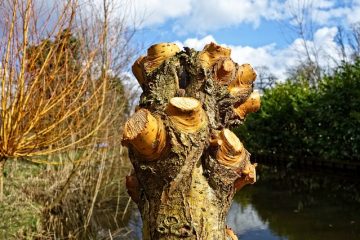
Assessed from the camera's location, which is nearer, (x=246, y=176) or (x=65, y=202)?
(x=246, y=176)

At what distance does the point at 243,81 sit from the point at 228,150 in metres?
0.42

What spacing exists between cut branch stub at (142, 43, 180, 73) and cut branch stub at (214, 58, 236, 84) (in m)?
0.22

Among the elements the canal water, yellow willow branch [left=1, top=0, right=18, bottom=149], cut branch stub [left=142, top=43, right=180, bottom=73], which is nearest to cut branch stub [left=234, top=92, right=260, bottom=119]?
cut branch stub [left=142, top=43, right=180, bottom=73]

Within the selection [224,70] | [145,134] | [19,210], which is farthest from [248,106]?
[19,210]

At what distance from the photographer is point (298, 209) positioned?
267 inches

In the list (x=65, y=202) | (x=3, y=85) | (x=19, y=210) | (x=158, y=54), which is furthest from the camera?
(x=65, y=202)

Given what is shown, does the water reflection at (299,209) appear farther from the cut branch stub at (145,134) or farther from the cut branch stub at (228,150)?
the cut branch stub at (145,134)

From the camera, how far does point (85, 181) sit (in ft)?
18.8

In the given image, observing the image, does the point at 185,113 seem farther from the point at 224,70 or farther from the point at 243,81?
the point at 243,81

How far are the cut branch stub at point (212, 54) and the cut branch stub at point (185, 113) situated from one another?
0.87 ft

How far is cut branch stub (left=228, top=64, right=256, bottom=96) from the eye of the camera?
1979 mm

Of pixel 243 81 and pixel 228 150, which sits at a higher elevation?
pixel 243 81

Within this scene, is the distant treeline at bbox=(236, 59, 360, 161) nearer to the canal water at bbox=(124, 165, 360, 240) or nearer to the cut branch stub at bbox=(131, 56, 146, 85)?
the canal water at bbox=(124, 165, 360, 240)

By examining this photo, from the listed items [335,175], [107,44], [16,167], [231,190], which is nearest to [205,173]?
[231,190]
